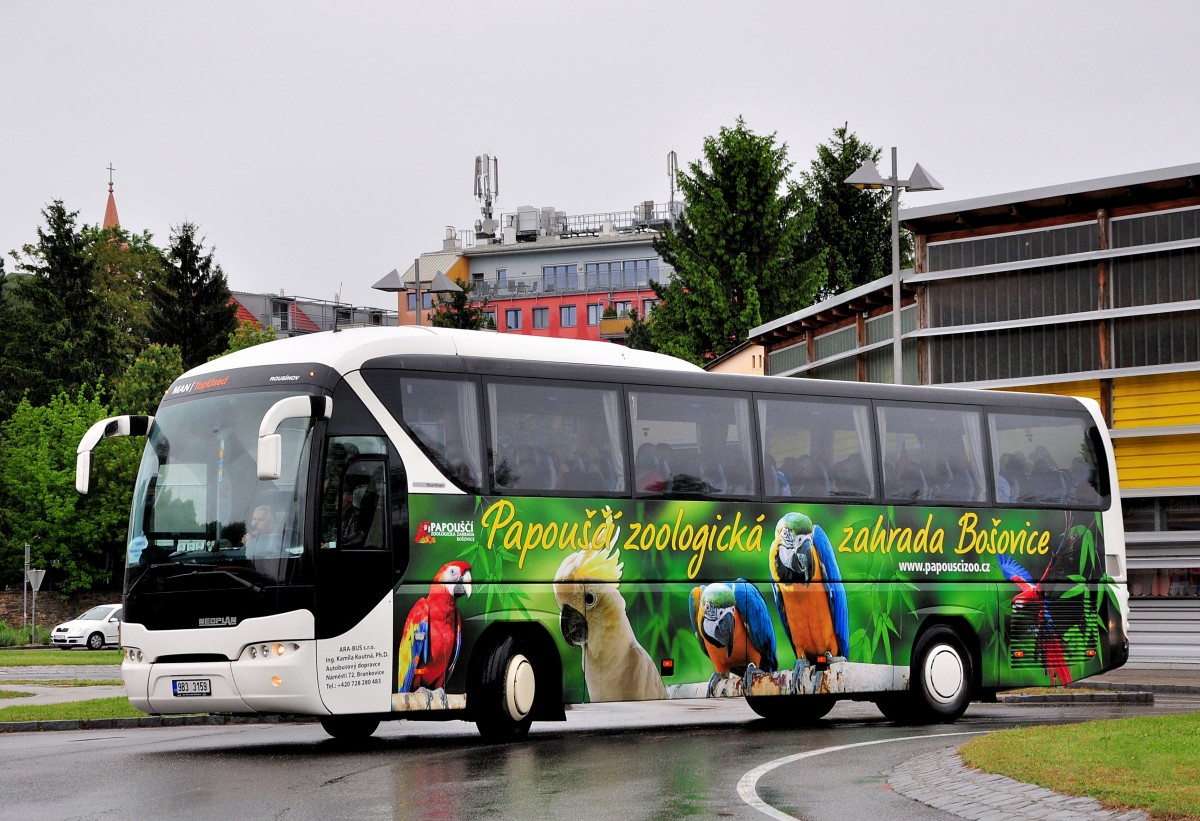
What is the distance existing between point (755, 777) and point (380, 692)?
13.0ft

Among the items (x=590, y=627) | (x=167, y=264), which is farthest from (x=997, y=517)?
(x=167, y=264)

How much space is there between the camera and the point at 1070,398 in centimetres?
2202

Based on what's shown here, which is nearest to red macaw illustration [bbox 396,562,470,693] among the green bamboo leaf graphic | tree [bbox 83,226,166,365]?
the green bamboo leaf graphic

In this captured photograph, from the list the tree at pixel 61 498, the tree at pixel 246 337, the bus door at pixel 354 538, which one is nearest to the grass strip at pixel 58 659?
the bus door at pixel 354 538

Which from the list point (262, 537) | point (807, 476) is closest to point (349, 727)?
point (262, 537)

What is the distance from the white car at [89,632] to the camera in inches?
2116

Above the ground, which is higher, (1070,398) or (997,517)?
(1070,398)

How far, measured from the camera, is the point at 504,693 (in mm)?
16281

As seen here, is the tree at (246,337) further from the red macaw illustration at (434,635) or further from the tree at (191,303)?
the red macaw illustration at (434,635)

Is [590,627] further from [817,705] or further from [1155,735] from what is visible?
[1155,735]

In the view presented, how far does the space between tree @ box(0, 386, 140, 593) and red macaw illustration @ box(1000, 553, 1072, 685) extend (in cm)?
5811

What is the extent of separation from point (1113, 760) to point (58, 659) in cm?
3470

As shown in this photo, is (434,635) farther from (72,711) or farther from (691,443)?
(72,711)

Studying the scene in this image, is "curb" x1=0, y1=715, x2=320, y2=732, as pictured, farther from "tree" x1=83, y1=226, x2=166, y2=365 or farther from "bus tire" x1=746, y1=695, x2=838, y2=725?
"tree" x1=83, y1=226, x2=166, y2=365
